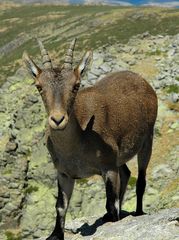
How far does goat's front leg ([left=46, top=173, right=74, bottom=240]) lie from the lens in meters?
14.0

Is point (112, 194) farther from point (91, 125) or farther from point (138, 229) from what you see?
point (91, 125)

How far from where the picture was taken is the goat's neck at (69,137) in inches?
501

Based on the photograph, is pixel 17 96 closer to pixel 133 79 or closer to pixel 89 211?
pixel 89 211

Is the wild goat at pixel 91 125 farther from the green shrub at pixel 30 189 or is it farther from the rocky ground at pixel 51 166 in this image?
the green shrub at pixel 30 189

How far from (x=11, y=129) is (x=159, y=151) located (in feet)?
37.8

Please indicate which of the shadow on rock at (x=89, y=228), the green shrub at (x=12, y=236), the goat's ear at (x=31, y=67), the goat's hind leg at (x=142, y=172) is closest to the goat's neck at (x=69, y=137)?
the goat's ear at (x=31, y=67)

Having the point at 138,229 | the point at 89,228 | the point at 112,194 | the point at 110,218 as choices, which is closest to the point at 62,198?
the point at 112,194

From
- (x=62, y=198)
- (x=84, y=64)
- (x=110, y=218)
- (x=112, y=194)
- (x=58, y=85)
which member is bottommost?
(x=110, y=218)

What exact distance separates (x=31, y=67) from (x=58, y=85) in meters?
1.12

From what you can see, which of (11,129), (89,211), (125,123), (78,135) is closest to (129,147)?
(125,123)

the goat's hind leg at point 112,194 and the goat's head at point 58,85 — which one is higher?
the goat's head at point 58,85

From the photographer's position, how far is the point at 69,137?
1281 cm

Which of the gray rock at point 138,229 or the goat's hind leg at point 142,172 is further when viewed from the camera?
the goat's hind leg at point 142,172

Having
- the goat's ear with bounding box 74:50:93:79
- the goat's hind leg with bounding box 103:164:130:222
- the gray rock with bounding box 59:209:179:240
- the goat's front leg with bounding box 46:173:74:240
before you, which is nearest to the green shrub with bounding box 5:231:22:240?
the gray rock with bounding box 59:209:179:240
